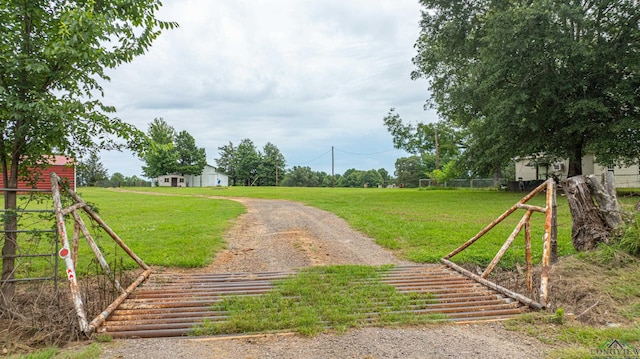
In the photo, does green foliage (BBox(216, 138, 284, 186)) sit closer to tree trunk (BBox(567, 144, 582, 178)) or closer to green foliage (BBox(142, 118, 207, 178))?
green foliage (BBox(142, 118, 207, 178))

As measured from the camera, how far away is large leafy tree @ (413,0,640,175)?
50.1ft

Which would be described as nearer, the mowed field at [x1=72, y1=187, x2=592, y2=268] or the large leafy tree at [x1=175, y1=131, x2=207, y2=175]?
the mowed field at [x1=72, y1=187, x2=592, y2=268]

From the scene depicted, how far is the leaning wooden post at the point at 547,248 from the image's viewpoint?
423cm

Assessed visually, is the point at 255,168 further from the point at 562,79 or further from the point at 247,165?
the point at 562,79

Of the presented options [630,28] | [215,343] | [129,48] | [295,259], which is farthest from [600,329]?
[630,28]

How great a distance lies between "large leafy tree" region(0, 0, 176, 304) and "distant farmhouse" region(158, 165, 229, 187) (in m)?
50.7

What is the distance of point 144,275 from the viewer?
17.8 feet

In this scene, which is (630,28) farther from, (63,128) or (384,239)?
(63,128)

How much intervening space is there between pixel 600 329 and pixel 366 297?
8.15 feet

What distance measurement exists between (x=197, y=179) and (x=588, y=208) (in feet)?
178

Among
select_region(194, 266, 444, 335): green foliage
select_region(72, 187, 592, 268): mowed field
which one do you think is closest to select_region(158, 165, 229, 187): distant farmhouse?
select_region(72, 187, 592, 268): mowed field

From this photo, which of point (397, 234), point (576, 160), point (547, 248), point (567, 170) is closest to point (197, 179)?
point (567, 170)

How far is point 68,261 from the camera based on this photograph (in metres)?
3.79

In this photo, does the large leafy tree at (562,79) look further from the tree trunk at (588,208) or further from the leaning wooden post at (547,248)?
the leaning wooden post at (547,248)
